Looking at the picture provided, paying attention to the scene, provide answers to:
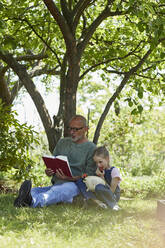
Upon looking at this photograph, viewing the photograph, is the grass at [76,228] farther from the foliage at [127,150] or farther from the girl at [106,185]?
the foliage at [127,150]

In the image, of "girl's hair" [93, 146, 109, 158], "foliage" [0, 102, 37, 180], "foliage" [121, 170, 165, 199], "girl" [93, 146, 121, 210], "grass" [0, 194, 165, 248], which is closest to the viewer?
"grass" [0, 194, 165, 248]

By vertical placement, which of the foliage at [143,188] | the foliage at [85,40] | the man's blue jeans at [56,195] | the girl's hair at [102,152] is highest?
the foliage at [85,40]

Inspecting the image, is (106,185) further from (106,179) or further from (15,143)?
(15,143)

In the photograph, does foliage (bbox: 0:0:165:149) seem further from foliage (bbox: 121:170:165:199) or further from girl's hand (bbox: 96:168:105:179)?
foliage (bbox: 121:170:165:199)

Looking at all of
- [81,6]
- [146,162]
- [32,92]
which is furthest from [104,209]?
[146,162]

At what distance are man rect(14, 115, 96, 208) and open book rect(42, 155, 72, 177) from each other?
0.08 meters

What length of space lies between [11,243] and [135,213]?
6.79ft

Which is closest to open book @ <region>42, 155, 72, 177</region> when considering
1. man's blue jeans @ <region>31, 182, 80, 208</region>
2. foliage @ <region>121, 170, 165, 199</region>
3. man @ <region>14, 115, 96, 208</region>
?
man @ <region>14, 115, 96, 208</region>

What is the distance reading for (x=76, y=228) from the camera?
327 cm

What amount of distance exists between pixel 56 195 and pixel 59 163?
1.46 feet

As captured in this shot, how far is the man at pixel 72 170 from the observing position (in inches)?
171

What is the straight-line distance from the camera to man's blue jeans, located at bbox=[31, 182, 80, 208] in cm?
436

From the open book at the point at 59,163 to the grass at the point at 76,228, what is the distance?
47 cm

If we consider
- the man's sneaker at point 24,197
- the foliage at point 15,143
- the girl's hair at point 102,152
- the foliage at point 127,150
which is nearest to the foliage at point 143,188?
the foliage at point 127,150
